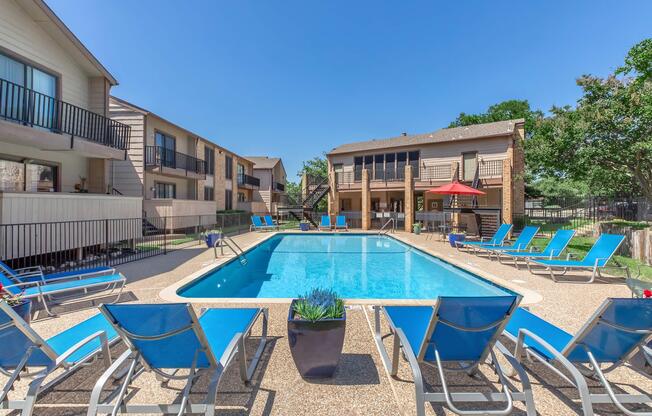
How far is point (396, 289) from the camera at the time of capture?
27.5ft

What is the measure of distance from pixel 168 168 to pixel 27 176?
7.12m

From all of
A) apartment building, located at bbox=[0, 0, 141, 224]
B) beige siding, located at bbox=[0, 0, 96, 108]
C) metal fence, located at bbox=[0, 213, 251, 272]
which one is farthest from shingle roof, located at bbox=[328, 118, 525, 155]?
beige siding, located at bbox=[0, 0, 96, 108]

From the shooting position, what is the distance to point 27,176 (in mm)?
9586

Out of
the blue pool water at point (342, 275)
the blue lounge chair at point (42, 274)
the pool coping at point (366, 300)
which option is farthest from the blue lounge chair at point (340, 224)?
the blue lounge chair at point (42, 274)

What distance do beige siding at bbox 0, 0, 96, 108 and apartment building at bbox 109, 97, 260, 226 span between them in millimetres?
3401

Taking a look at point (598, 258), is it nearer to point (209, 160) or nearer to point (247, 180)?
point (209, 160)

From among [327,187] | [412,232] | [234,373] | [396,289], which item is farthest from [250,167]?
[234,373]

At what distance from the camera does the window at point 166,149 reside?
1668 cm

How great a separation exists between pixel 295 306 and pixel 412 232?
677 inches

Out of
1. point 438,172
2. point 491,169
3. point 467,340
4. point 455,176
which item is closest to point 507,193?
point 491,169

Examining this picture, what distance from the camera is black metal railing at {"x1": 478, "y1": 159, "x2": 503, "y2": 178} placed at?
59.3ft

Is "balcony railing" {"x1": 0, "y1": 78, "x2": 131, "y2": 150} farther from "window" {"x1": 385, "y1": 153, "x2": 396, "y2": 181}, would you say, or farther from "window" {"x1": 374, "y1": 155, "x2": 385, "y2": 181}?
"window" {"x1": 385, "y1": 153, "x2": 396, "y2": 181}

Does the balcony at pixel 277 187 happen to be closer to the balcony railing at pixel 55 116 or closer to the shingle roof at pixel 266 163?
the shingle roof at pixel 266 163

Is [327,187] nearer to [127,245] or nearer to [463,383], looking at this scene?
[127,245]
